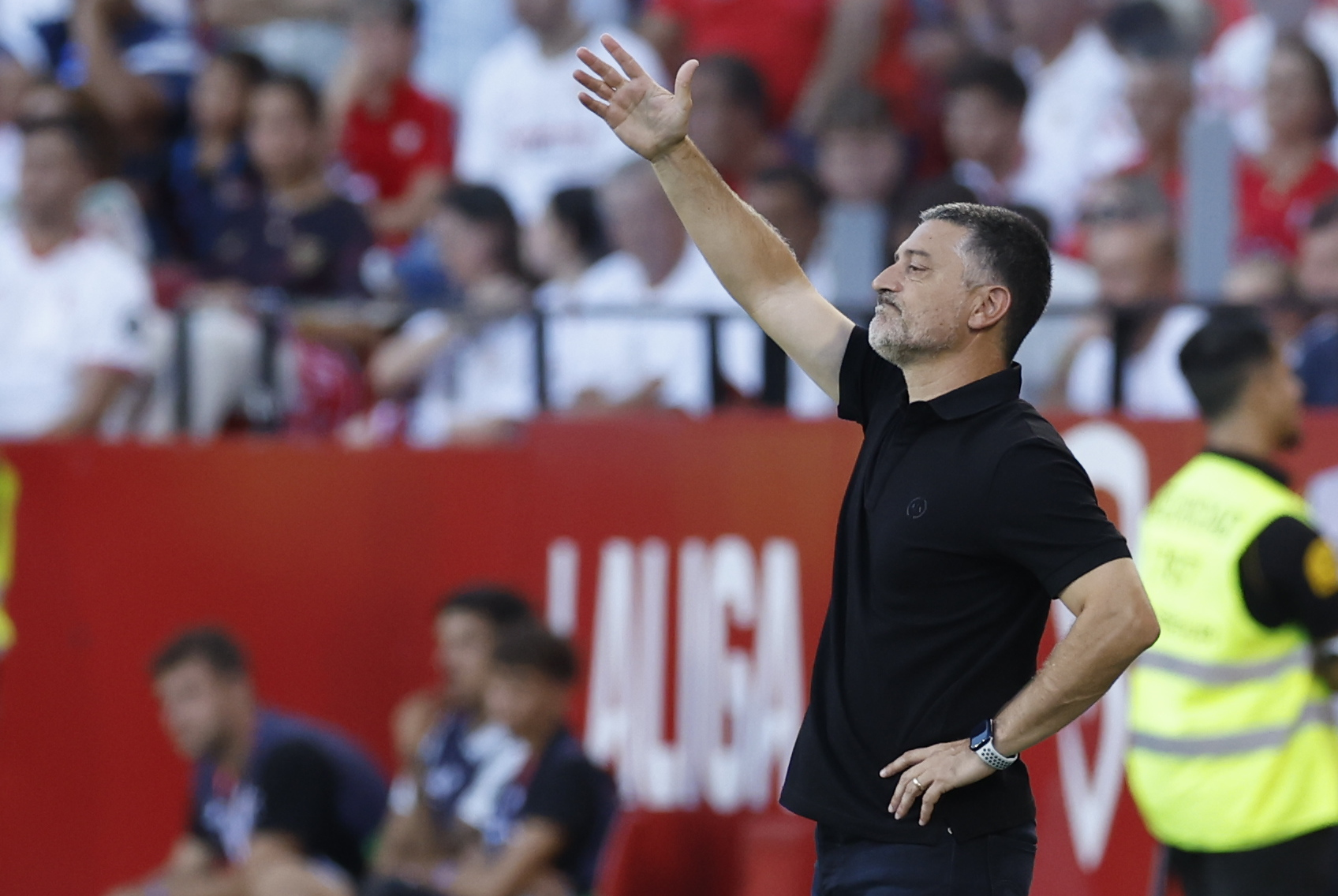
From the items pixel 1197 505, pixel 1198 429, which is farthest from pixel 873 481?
pixel 1198 429

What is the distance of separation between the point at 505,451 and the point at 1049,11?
3611 millimetres

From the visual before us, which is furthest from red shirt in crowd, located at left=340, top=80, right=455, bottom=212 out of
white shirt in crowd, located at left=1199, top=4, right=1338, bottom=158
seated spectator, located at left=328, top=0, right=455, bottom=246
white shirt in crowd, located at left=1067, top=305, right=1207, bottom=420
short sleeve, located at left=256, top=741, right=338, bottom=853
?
white shirt in crowd, located at left=1067, top=305, right=1207, bottom=420

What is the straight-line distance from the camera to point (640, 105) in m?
4.21

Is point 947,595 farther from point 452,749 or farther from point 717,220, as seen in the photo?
point 452,749

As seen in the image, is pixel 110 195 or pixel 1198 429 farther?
pixel 110 195

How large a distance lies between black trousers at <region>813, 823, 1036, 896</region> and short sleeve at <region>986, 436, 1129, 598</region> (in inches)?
20.7

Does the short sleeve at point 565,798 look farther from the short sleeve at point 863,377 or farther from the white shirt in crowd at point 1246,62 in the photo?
the white shirt in crowd at point 1246,62

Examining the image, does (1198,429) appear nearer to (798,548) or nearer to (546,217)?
(798,548)

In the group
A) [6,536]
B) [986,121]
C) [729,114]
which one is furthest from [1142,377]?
[6,536]

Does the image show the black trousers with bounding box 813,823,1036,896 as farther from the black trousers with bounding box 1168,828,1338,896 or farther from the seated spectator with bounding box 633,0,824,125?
the seated spectator with bounding box 633,0,824,125

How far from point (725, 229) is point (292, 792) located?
3937 millimetres

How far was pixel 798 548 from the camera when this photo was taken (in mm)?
7590

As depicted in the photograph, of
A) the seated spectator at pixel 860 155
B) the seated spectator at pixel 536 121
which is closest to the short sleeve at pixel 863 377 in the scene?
the seated spectator at pixel 860 155

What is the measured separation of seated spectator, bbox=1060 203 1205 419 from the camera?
7.30m
